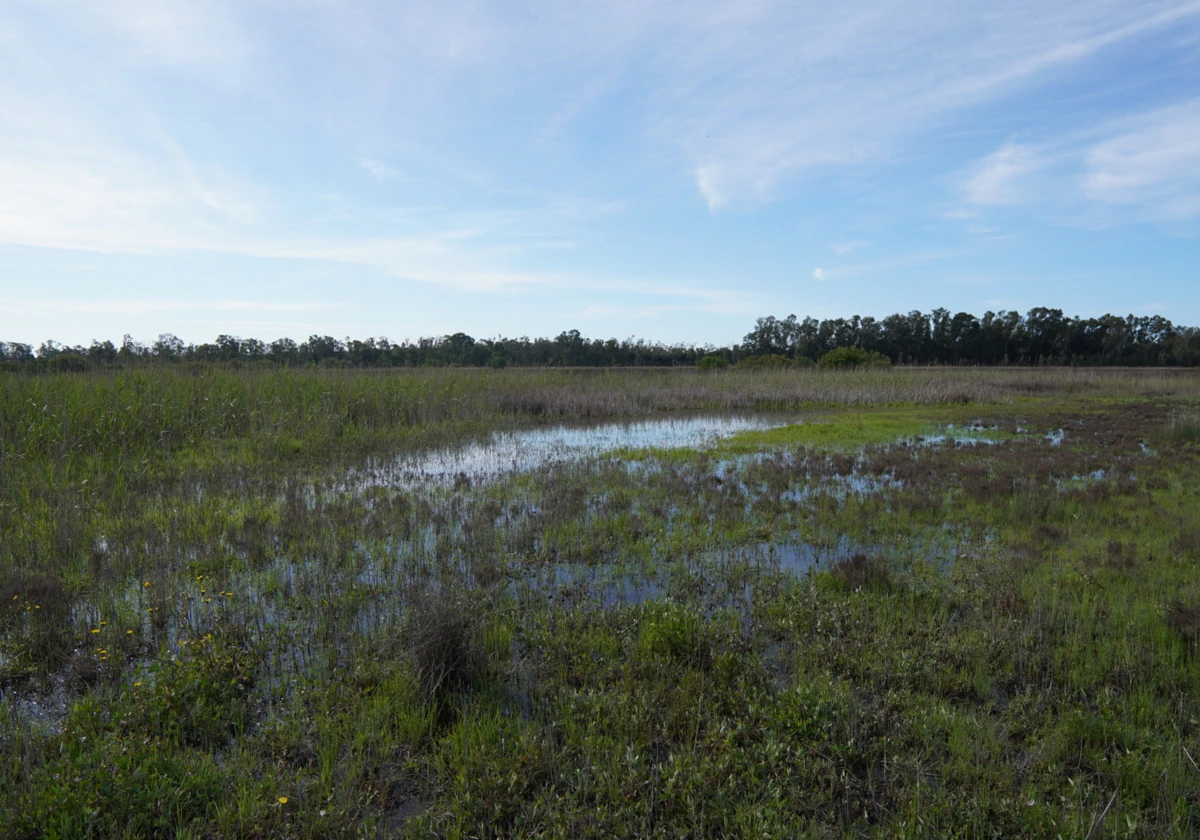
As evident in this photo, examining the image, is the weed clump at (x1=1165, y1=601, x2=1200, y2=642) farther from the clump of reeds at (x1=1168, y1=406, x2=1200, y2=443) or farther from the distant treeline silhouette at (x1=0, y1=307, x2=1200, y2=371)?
the distant treeline silhouette at (x1=0, y1=307, x2=1200, y2=371)

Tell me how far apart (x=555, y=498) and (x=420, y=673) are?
485cm

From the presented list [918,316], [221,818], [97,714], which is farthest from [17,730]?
[918,316]

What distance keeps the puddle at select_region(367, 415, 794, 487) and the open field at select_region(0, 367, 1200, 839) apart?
1.50ft

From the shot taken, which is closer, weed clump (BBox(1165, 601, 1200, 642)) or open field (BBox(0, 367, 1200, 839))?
open field (BBox(0, 367, 1200, 839))

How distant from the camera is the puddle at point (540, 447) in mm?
10422

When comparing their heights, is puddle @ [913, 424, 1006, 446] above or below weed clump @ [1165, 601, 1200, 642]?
above

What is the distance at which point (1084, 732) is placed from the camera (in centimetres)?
327

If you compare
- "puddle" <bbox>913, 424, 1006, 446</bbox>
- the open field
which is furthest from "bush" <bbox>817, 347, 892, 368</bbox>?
the open field

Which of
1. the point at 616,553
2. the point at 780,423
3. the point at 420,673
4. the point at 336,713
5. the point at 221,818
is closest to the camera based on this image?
the point at 221,818

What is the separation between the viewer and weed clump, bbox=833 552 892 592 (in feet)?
17.3

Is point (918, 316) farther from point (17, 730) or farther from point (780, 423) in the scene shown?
point (17, 730)

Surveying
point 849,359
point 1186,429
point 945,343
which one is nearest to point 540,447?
point 1186,429

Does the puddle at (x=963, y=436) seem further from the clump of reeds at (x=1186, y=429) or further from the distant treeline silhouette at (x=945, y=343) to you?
the distant treeline silhouette at (x=945, y=343)

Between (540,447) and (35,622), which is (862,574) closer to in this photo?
(35,622)
